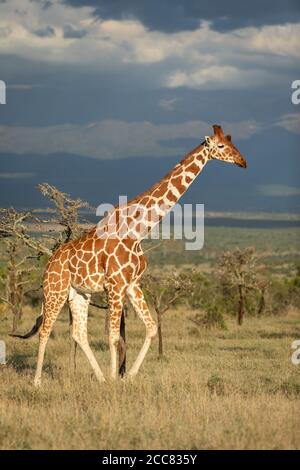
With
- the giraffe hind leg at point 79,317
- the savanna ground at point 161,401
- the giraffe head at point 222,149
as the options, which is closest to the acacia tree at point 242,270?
the savanna ground at point 161,401

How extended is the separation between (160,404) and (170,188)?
3512 millimetres

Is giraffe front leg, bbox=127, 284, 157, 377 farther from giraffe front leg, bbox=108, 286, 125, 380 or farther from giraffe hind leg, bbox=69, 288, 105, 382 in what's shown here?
giraffe hind leg, bbox=69, 288, 105, 382

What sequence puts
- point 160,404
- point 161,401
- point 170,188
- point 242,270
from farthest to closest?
point 242,270 → point 170,188 → point 161,401 → point 160,404

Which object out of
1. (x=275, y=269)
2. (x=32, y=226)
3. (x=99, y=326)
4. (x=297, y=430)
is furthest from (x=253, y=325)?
(x=275, y=269)

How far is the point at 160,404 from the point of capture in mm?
9500

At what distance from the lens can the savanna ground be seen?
25.6ft

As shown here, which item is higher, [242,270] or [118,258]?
[242,270]

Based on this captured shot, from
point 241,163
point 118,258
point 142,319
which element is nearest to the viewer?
point 118,258

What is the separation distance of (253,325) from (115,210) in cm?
1364

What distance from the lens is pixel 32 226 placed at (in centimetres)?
1441

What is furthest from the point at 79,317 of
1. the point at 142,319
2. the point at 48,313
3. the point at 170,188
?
the point at 170,188

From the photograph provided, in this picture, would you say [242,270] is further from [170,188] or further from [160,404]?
[160,404]

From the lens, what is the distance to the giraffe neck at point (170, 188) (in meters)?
11.6
